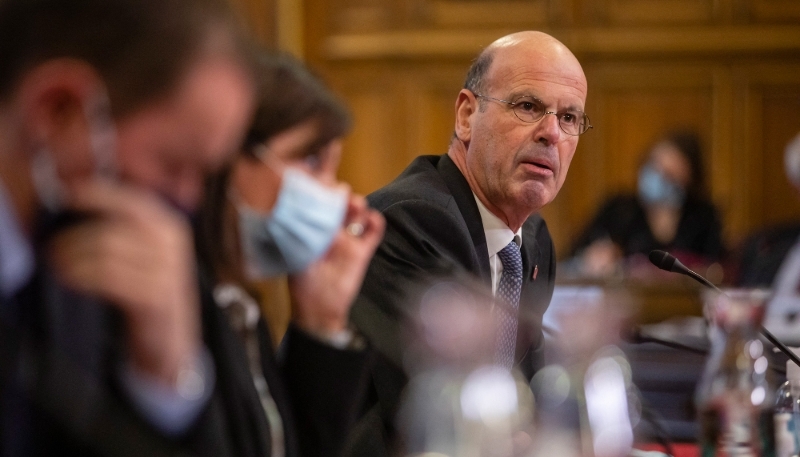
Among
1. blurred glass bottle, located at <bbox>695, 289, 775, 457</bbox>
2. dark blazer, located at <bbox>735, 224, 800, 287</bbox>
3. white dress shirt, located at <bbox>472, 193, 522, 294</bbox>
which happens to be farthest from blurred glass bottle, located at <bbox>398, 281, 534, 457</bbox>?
dark blazer, located at <bbox>735, 224, 800, 287</bbox>

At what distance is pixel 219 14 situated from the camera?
112 cm

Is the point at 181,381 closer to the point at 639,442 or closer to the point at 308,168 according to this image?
the point at 308,168

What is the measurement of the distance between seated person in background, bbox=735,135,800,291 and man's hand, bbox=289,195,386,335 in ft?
10.8

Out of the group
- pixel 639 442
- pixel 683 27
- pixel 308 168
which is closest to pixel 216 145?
pixel 308 168

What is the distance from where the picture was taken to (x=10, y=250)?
3.35 ft

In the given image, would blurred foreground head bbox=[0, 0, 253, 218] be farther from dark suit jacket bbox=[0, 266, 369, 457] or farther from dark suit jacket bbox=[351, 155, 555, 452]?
dark suit jacket bbox=[351, 155, 555, 452]

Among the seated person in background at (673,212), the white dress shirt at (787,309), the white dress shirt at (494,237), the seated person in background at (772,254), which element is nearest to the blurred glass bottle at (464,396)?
the white dress shirt at (494,237)

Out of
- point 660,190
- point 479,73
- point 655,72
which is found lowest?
point 660,190

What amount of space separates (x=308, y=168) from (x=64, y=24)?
19.0 inches

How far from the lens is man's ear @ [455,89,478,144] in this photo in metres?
2.37

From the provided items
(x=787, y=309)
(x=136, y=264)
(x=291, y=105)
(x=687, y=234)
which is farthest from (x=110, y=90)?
(x=687, y=234)

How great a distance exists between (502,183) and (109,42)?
1345mm

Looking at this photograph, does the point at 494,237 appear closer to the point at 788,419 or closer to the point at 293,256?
the point at 788,419

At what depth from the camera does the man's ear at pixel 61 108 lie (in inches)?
38.9
